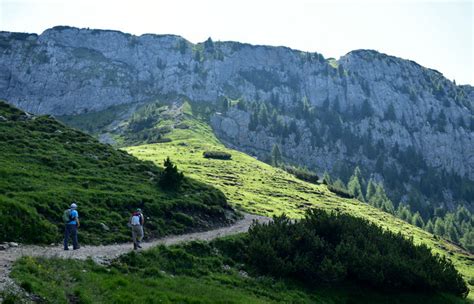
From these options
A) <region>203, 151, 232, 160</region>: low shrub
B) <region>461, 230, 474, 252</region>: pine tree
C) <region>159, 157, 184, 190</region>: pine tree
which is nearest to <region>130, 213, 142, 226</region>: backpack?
<region>159, 157, 184, 190</region>: pine tree

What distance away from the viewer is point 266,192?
119 metres

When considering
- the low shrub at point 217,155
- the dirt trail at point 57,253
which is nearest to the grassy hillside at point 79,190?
the dirt trail at point 57,253

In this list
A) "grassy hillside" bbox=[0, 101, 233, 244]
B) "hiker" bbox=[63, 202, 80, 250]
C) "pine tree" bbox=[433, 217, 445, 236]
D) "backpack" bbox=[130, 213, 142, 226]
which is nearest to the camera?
"hiker" bbox=[63, 202, 80, 250]

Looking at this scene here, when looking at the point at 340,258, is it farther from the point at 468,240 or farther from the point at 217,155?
the point at 468,240

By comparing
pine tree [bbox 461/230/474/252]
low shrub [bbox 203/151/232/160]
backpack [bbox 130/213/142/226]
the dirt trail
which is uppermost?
backpack [bbox 130/213/142/226]

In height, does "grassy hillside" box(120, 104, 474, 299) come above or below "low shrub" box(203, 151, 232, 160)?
below

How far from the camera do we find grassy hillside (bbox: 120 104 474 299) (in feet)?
321

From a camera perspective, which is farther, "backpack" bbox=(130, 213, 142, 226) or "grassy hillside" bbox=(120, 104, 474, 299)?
"grassy hillside" bbox=(120, 104, 474, 299)

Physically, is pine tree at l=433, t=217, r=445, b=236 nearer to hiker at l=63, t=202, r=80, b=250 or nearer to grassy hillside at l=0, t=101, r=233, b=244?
grassy hillside at l=0, t=101, r=233, b=244

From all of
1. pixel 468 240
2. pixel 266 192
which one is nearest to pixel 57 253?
pixel 266 192

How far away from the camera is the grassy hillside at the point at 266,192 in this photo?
321 feet

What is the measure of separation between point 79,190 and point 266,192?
81.0 metres

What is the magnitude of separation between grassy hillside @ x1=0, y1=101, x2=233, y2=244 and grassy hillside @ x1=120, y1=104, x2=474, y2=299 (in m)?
32.3

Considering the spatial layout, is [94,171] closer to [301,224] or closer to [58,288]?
[301,224]
